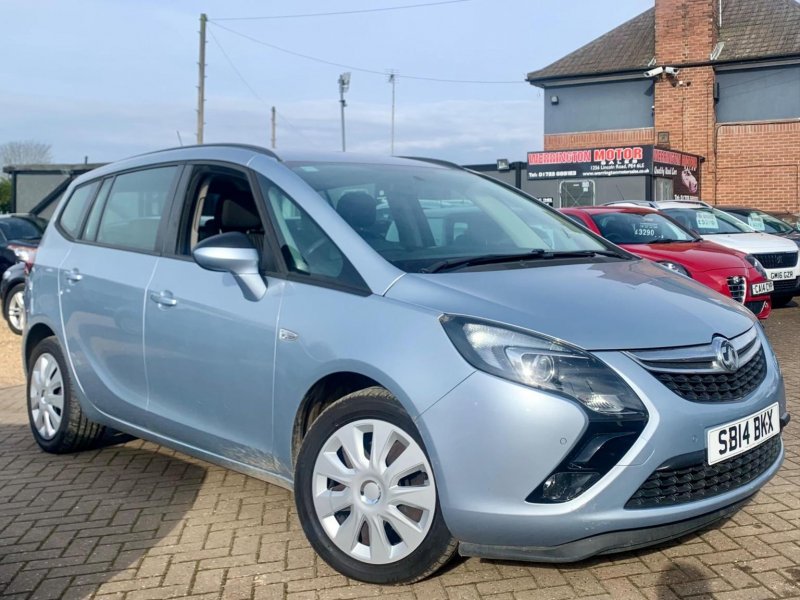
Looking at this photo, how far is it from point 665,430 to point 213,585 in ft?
5.92

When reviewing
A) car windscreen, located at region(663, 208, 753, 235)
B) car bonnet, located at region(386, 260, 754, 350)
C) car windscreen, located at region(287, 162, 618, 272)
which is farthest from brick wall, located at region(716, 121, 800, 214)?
car bonnet, located at region(386, 260, 754, 350)

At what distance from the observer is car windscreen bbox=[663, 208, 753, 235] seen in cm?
1279

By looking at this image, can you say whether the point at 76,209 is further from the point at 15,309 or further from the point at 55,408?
the point at 15,309

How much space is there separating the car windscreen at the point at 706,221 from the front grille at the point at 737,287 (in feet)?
11.5

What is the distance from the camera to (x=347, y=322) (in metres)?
3.46

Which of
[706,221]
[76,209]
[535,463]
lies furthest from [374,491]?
[706,221]

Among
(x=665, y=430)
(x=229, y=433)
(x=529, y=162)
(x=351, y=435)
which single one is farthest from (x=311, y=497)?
(x=529, y=162)

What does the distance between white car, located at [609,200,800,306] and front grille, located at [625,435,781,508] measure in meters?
8.45

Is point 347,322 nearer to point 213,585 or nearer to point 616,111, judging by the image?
point 213,585

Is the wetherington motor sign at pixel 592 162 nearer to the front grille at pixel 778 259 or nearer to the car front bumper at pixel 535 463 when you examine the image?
the front grille at pixel 778 259

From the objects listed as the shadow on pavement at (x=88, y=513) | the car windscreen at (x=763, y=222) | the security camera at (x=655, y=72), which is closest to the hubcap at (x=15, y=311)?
the shadow on pavement at (x=88, y=513)

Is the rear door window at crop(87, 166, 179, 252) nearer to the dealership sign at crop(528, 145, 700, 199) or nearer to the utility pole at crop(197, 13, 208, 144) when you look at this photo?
the dealership sign at crop(528, 145, 700, 199)

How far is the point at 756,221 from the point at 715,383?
13.5 metres

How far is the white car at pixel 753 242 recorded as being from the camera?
1188cm
